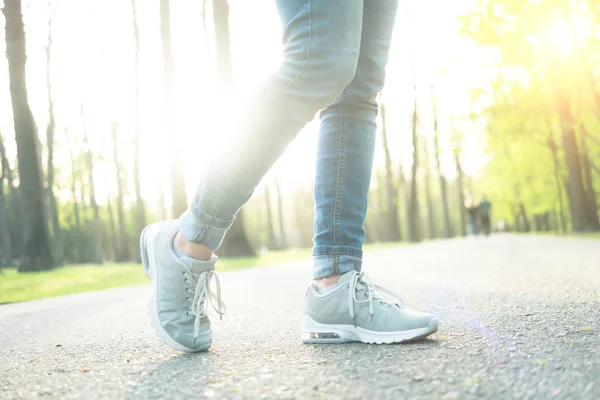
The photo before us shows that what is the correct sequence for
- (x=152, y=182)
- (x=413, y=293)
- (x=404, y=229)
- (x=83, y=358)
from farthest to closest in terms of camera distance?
(x=404, y=229) < (x=152, y=182) < (x=413, y=293) < (x=83, y=358)

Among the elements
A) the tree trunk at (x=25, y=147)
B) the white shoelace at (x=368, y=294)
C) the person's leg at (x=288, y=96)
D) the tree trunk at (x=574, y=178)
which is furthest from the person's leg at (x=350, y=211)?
the tree trunk at (x=574, y=178)

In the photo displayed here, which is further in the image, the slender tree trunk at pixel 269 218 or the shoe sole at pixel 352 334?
the slender tree trunk at pixel 269 218

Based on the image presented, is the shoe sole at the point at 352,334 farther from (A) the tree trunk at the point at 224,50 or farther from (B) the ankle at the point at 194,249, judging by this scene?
(A) the tree trunk at the point at 224,50

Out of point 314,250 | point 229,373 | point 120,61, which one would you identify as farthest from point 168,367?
point 120,61

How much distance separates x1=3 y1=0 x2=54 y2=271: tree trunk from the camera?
13.8 metres

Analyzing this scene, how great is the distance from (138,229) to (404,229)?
148ft

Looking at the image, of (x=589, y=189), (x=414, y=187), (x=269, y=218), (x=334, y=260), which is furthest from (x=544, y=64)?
(x=269, y=218)

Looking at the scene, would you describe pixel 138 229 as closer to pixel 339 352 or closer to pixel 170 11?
pixel 170 11

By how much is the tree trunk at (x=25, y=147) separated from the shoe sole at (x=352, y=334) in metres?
12.7

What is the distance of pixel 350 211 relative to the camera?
231 cm

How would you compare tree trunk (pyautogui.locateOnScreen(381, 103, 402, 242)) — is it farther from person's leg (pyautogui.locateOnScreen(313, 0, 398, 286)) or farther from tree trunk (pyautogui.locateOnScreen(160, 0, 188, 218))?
person's leg (pyautogui.locateOnScreen(313, 0, 398, 286))

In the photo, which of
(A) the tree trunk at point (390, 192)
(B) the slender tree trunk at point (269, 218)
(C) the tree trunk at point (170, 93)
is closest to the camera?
(C) the tree trunk at point (170, 93)

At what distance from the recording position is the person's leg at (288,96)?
190 cm

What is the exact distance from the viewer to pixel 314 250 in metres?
2.34
